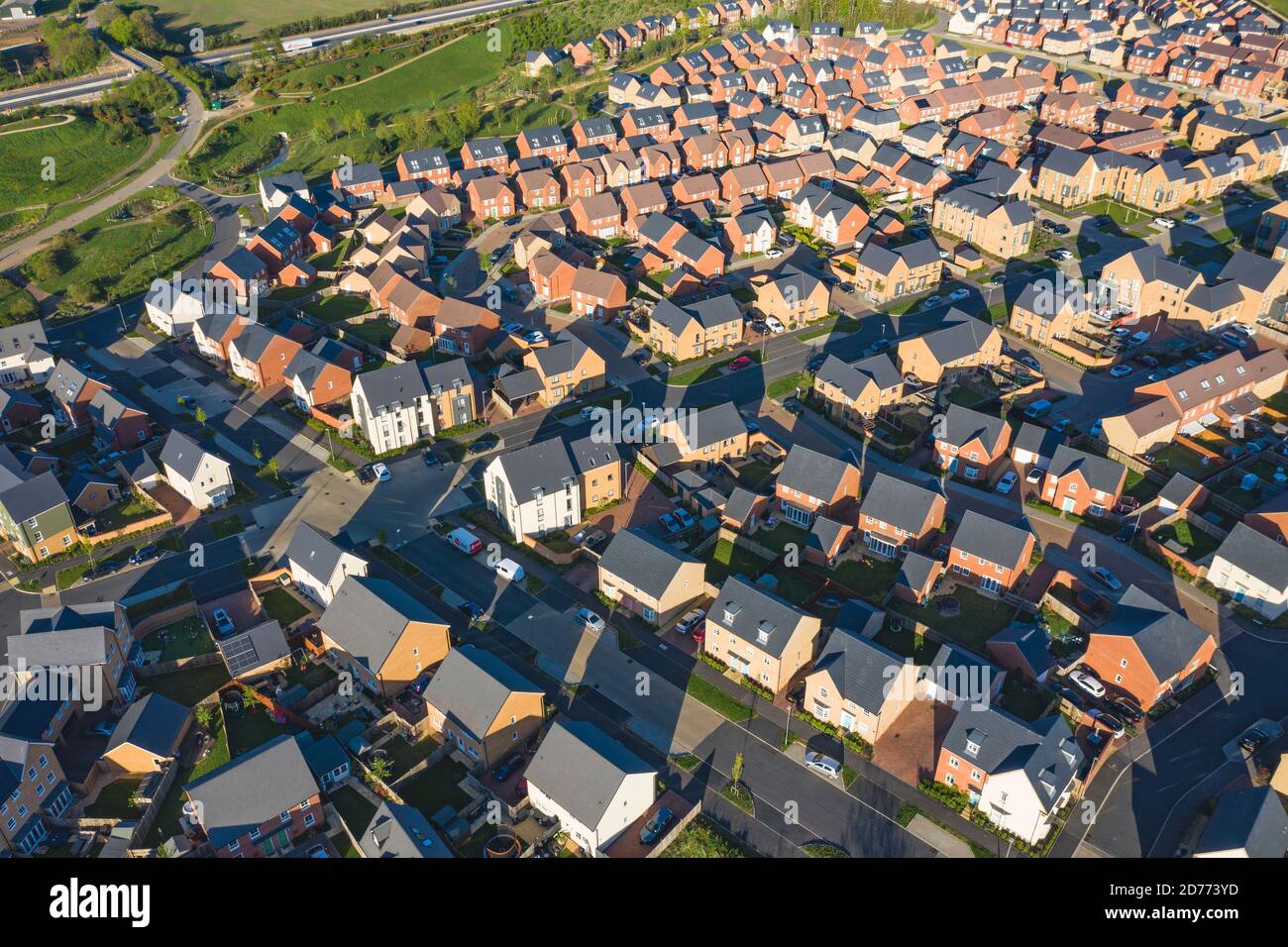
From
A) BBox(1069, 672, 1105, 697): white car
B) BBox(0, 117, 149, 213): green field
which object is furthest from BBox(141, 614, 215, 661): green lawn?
BBox(0, 117, 149, 213): green field

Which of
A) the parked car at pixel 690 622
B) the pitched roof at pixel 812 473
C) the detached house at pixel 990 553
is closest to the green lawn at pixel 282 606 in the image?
the parked car at pixel 690 622

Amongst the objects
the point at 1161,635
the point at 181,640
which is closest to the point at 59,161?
the point at 181,640

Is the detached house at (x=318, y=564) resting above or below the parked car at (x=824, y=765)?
above

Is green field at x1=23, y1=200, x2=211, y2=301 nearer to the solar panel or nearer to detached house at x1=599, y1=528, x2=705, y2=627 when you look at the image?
the solar panel

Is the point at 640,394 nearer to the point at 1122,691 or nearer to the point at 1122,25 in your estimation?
the point at 1122,691

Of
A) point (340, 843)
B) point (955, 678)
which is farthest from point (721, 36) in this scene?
point (340, 843)

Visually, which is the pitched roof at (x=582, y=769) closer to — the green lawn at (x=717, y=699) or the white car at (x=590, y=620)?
the green lawn at (x=717, y=699)
